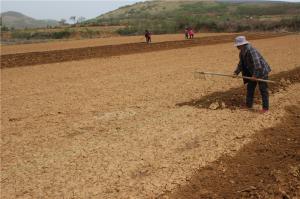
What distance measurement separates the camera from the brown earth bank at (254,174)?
531 centimetres

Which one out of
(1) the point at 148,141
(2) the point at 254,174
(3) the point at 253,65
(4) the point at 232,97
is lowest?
(2) the point at 254,174

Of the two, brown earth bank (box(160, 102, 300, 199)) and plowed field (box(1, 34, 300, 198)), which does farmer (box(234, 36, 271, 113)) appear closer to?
plowed field (box(1, 34, 300, 198))

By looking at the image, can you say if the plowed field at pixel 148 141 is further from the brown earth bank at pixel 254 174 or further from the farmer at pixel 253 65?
the farmer at pixel 253 65

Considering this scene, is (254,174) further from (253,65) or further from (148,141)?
(253,65)

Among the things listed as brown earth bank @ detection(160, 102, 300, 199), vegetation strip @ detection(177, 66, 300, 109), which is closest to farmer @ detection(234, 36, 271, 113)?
vegetation strip @ detection(177, 66, 300, 109)

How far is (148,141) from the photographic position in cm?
727

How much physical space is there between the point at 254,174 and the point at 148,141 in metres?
2.00

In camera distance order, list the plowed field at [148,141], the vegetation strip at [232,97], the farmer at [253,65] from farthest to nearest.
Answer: the vegetation strip at [232,97] → the farmer at [253,65] → the plowed field at [148,141]

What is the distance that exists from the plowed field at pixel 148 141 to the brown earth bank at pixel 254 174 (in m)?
0.01

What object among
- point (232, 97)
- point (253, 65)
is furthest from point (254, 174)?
point (232, 97)

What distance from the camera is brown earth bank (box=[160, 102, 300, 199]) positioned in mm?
5312

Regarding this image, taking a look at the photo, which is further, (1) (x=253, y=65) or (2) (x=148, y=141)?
(1) (x=253, y=65)

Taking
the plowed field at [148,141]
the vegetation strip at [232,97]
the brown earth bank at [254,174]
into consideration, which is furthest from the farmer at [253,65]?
the brown earth bank at [254,174]

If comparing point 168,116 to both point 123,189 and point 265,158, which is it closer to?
point 265,158
